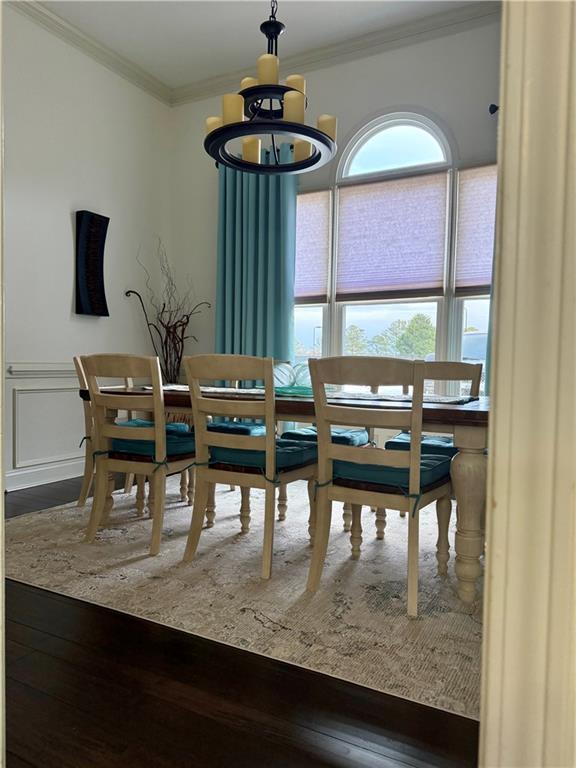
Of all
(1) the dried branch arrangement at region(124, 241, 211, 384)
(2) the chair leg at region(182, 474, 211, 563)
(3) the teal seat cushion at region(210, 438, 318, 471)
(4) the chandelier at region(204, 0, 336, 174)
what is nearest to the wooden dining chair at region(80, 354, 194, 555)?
(2) the chair leg at region(182, 474, 211, 563)

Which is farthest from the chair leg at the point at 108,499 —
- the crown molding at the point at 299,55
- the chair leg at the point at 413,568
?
the crown molding at the point at 299,55

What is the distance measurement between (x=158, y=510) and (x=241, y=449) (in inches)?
20.8

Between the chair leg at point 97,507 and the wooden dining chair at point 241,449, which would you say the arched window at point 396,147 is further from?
the chair leg at point 97,507

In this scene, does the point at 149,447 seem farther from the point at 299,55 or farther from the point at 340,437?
the point at 299,55

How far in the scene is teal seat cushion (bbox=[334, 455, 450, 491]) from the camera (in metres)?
1.91

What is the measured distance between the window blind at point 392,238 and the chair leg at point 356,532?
214cm

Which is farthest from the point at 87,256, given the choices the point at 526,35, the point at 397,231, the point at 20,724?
the point at 526,35

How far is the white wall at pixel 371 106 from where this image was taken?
3.72 m

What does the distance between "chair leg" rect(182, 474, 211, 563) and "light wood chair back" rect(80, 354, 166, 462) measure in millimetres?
244

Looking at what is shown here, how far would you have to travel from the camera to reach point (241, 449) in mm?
2225

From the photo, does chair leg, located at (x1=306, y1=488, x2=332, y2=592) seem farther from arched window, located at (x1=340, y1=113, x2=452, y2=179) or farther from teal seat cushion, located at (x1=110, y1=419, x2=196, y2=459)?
arched window, located at (x1=340, y1=113, x2=452, y2=179)

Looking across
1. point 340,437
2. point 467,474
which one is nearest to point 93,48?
point 340,437

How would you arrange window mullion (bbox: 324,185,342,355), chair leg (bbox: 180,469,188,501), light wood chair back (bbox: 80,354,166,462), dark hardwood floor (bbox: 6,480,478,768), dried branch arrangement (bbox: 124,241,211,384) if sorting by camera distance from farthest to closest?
dried branch arrangement (bbox: 124,241,211,384) → window mullion (bbox: 324,185,342,355) → chair leg (bbox: 180,469,188,501) → light wood chair back (bbox: 80,354,166,462) → dark hardwood floor (bbox: 6,480,478,768)

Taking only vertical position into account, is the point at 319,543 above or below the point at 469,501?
below
